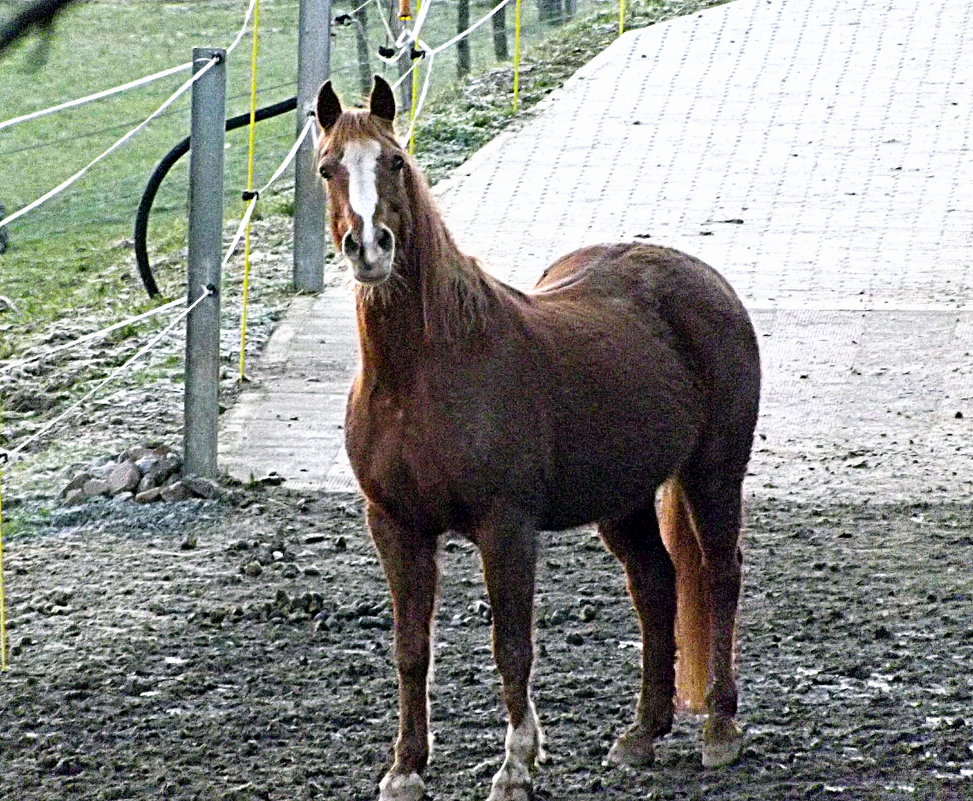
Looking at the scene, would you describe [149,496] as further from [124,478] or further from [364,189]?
[364,189]

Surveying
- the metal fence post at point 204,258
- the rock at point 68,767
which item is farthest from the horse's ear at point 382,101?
the metal fence post at point 204,258

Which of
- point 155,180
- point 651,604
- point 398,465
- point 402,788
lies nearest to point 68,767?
point 402,788

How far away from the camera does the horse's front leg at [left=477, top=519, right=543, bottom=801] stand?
438 centimetres

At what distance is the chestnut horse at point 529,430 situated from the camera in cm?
433

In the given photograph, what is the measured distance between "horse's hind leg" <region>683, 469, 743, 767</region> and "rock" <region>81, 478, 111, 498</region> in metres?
3.23

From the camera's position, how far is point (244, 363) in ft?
29.1

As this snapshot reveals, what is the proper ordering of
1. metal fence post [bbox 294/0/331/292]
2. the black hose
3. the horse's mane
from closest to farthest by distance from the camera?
the horse's mane → metal fence post [bbox 294/0/331/292] → the black hose

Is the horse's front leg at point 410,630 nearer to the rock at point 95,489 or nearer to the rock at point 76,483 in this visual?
the rock at point 95,489

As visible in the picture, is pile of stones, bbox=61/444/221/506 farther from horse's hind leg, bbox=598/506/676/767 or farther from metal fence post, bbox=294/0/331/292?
horse's hind leg, bbox=598/506/676/767

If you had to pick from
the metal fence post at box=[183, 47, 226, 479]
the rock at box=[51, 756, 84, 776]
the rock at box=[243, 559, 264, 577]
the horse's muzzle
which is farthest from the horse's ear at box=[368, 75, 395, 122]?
the metal fence post at box=[183, 47, 226, 479]

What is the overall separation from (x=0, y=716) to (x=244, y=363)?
3.89 metres

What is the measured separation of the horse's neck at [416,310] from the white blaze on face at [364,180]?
0.76ft

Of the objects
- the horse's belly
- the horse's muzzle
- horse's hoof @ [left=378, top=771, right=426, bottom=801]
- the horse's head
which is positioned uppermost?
the horse's head

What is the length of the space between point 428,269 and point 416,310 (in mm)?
113
